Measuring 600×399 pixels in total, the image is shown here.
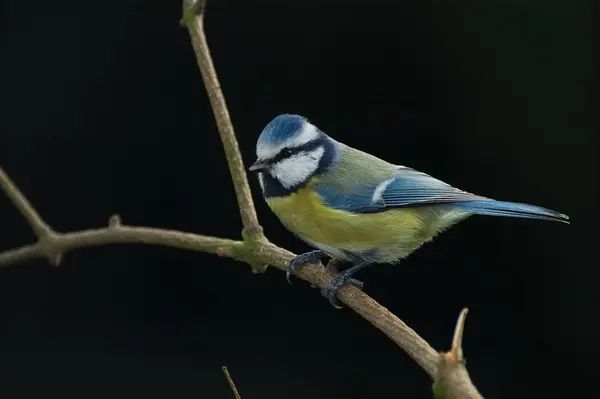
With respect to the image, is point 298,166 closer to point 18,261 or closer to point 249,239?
point 249,239

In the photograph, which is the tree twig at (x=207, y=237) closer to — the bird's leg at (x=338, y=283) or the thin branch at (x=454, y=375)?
the bird's leg at (x=338, y=283)

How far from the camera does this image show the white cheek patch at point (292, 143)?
3.16 ft

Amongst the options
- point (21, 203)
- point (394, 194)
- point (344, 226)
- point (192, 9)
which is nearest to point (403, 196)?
point (394, 194)

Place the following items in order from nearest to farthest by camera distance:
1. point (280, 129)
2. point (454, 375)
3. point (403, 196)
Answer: point (454, 375), point (280, 129), point (403, 196)

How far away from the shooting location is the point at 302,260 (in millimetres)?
1021

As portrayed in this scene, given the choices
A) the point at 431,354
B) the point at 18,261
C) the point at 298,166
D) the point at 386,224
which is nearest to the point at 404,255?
the point at 386,224

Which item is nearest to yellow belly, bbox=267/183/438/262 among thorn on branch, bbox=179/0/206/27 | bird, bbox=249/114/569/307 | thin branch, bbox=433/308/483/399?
bird, bbox=249/114/569/307

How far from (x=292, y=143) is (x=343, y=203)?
118 millimetres

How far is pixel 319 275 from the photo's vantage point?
3.35 ft

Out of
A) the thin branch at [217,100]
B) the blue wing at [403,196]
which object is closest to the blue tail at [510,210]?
the blue wing at [403,196]

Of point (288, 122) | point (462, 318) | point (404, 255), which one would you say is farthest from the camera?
point (404, 255)

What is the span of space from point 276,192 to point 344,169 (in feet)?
0.38

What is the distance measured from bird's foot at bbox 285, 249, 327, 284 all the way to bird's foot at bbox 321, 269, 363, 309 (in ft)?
0.17

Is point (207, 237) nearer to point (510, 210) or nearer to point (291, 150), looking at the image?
point (291, 150)
